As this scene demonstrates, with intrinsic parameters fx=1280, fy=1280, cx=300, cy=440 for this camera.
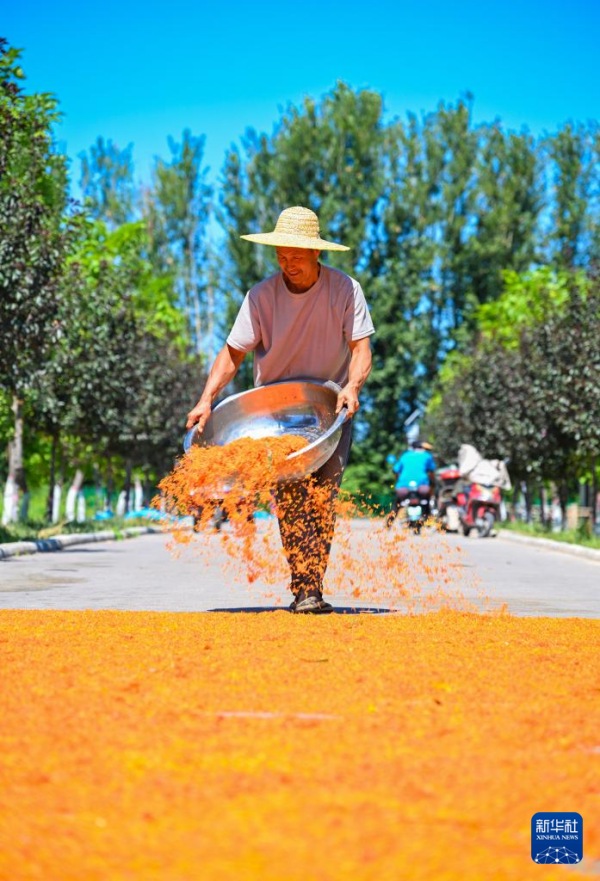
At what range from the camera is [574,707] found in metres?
4.75

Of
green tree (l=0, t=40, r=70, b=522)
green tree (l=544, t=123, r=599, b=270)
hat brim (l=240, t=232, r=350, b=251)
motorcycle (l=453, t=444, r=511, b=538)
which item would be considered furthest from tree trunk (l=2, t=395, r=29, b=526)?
green tree (l=544, t=123, r=599, b=270)

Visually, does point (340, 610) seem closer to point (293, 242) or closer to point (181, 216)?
point (293, 242)

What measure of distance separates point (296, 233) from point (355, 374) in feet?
3.28

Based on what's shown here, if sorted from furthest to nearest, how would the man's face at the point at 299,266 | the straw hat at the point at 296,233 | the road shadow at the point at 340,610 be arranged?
the road shadow at the point at 340,610 → the man's face at the point at 299,266 → the straw hat at the point at 296,233

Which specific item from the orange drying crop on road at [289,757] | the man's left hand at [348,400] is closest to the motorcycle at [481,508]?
the man's left hand at [348,400]

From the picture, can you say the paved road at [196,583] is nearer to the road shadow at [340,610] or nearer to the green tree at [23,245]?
the road shadow at [340,610]

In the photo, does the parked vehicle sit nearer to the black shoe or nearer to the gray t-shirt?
the gray t-shirt

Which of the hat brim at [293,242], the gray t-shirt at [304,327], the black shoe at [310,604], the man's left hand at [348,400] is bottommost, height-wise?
the black shoe at [310,604]

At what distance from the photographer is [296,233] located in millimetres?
8375

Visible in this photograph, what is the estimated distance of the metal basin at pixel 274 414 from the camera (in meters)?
8.60

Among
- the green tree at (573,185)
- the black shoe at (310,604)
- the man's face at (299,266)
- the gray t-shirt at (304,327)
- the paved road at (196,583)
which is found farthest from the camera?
the green tree at (573,185)

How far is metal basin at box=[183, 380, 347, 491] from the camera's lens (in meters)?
8.60

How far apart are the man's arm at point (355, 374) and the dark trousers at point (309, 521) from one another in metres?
0.44

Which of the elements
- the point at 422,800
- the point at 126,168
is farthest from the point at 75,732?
the point at 126,168
